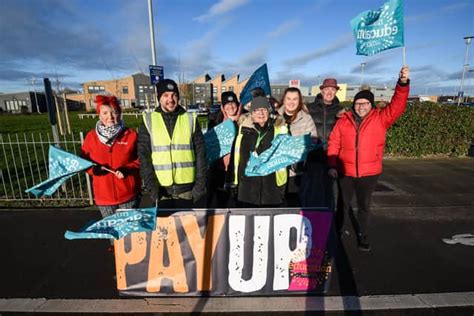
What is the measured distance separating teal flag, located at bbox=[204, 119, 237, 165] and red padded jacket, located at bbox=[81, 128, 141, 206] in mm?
975

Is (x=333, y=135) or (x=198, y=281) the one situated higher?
(x=333, y=135)

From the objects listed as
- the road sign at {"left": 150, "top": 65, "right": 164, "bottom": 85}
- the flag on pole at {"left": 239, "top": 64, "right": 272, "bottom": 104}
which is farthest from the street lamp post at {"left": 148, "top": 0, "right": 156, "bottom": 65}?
the flag on pole at {"left": 239, "top": 64, "right": 272, "bottom": 104}

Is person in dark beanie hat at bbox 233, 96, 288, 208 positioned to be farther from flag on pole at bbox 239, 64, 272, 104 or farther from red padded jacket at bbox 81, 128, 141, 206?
flag on pole at bbox 239, 64, 272, 104

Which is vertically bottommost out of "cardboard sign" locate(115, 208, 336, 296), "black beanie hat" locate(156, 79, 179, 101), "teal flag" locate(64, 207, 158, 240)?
"cardboard sign" locate(115, 208, 336, 296)

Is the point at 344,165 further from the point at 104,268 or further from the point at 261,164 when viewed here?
the point at 104,268

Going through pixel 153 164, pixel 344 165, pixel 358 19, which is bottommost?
pixel 344 165

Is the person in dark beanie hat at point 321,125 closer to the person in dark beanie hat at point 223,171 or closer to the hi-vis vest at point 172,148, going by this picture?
the person in dark beanie hat at point 223,171

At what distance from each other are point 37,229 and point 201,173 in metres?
3.10

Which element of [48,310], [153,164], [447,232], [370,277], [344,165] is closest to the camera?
[48,310]

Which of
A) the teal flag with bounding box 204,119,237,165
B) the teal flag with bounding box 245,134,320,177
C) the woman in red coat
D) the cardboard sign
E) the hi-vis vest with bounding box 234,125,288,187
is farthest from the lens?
the teal flag with bounding box 204,119,237,165

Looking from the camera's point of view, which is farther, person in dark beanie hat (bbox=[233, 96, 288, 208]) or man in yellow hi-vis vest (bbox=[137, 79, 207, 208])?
person in dark beanie hat (bbox=[233, 96, 288, 208])

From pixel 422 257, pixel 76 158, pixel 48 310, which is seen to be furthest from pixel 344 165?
pixel 48 310

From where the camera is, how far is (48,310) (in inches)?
99.7

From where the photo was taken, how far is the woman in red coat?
A: 2.74 meters
